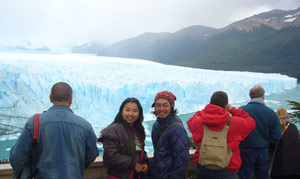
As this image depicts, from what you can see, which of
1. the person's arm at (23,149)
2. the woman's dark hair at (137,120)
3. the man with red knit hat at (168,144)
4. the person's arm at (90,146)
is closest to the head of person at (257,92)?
the man with red knit hat at (168,144)

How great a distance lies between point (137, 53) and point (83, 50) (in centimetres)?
1947

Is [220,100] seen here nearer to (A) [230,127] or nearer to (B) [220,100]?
(B) [220,100]

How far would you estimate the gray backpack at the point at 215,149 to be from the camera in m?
1.60

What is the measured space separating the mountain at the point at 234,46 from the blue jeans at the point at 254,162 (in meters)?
45.9

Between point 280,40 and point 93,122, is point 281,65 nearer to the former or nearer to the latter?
Result: point 280,40

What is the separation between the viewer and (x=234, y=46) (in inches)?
2630

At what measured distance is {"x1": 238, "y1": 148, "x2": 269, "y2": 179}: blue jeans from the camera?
199cm

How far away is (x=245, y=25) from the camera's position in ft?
250

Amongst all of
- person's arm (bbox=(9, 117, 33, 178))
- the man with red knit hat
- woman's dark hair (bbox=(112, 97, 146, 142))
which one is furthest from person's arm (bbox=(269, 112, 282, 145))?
person's arm (bbox=(9, 117, 33, 178))

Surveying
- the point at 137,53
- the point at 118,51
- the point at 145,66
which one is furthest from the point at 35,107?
the point at 137,53

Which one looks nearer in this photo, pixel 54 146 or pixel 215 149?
pixel 54 146

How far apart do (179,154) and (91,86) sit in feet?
24.8

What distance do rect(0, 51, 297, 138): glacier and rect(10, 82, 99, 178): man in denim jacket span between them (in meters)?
6.76

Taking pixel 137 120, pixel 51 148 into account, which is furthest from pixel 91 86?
pixel 51 148
